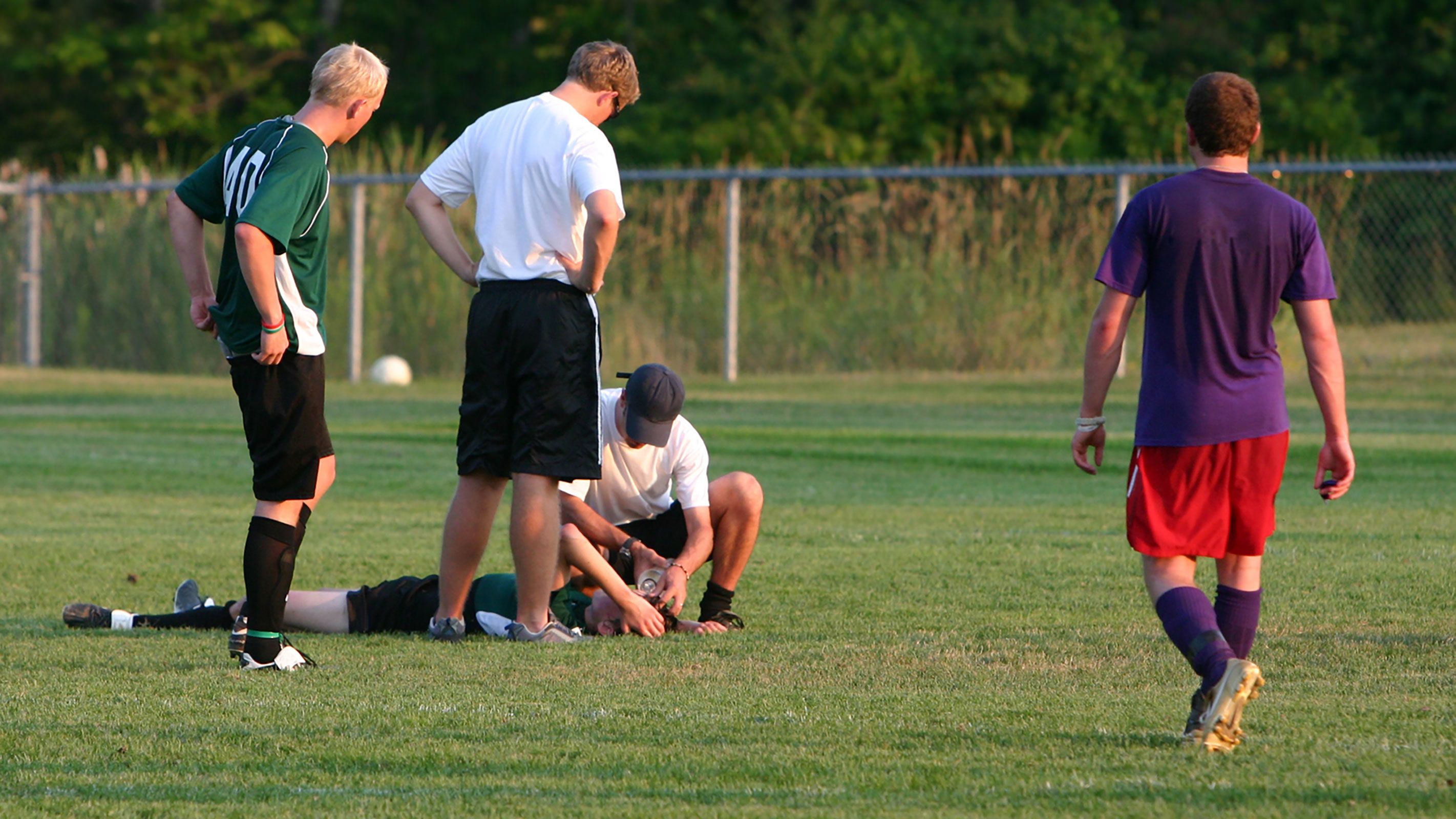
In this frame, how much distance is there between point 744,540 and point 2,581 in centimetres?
Result: 306

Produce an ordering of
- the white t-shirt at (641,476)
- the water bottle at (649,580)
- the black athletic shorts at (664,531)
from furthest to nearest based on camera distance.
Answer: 1. the black athletic shorts at (664,531)
2. the white t-shirt at (641,476)
3. the water bottle at (649,580)

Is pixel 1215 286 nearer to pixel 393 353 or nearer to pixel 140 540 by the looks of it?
pixel 140 540

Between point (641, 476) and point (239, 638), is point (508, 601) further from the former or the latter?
point (239, 638)

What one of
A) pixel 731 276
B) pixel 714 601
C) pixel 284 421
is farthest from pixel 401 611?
pixel 731 276

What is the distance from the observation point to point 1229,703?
13.0 ft

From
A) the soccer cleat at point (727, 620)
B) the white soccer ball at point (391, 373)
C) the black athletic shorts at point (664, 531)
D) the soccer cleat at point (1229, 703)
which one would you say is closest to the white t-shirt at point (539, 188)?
the black athletic shorts at point (664, 531)

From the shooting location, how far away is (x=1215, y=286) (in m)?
Answer: 4.27

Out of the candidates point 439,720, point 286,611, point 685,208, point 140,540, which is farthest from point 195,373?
point 439,720

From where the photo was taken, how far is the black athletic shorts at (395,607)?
6215 mm

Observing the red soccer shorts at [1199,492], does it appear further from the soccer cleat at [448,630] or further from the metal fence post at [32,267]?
the metal fence post at [32,267]

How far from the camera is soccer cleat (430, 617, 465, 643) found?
5.98m

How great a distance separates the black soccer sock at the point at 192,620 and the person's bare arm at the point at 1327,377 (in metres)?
3.69

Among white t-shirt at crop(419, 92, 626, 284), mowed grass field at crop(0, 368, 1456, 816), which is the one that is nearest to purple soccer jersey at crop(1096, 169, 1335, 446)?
mowed grass field at crop(0, 368, 1456, 816)

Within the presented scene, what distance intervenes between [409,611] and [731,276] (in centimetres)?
1177
